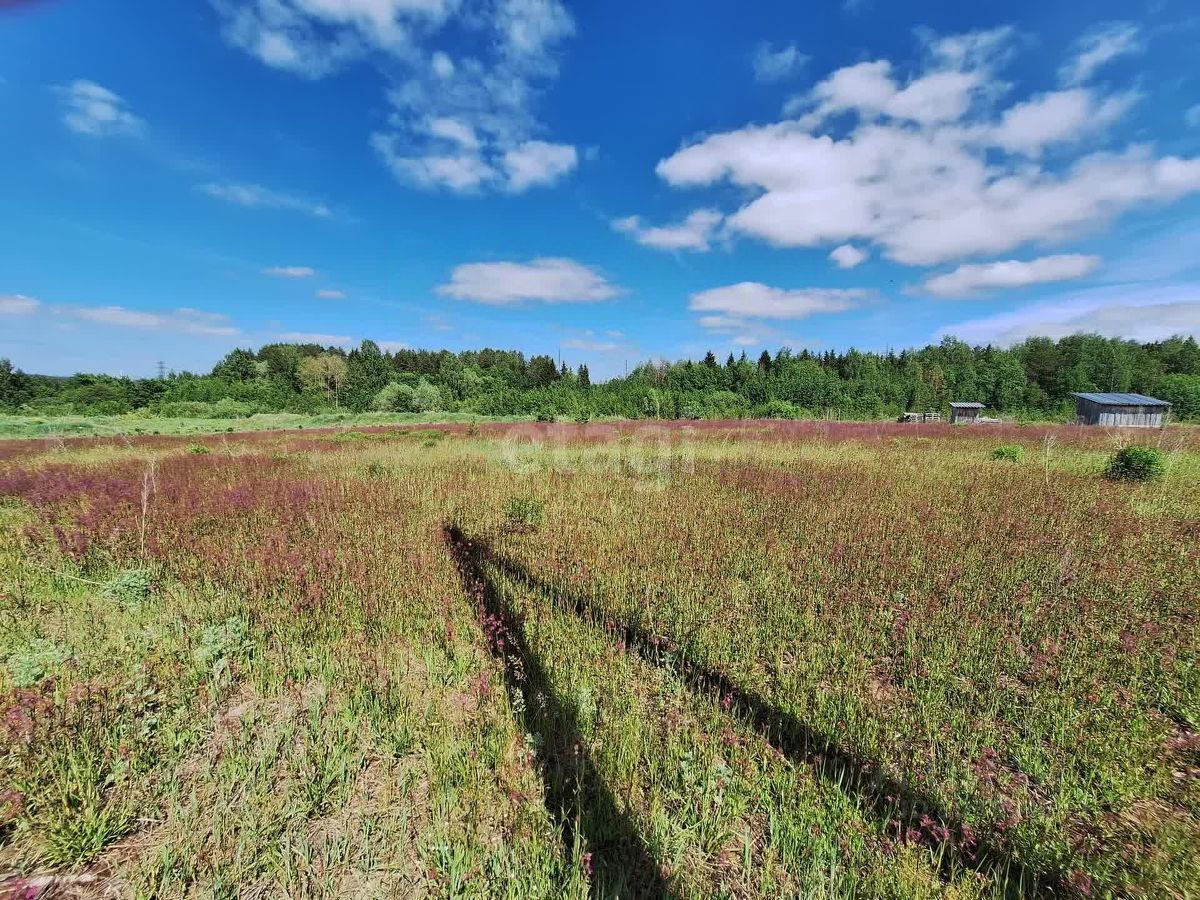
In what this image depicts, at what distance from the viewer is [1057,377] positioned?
243ft

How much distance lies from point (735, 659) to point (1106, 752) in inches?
82.8

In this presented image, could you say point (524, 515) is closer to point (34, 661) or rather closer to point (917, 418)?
point (34, 661)

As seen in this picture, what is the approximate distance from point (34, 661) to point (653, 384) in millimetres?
69129

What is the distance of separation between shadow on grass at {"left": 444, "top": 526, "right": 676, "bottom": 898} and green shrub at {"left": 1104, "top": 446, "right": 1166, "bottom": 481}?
43.8 feet

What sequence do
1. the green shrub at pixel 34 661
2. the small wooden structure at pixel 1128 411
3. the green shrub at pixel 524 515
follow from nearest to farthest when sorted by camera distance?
Answer: the green shrub at pixel 34 661 < the green shrub at pixel 524 515 < the small wooden structure at pixel 1128 411

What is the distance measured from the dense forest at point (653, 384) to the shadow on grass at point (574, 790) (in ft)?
125

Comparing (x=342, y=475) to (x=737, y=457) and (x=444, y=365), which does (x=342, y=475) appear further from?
(x=444, y=365)

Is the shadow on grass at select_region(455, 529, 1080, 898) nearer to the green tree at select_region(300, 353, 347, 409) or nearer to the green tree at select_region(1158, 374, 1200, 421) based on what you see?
the green tree at select_region(1158, 374, 1200, 421)

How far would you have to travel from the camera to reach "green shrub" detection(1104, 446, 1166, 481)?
895cm

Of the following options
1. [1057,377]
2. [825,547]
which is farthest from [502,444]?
[1057,377]

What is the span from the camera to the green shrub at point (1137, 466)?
8953 millimetres

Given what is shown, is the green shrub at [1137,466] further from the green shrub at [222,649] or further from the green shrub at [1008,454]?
the green shrub at [222,649]

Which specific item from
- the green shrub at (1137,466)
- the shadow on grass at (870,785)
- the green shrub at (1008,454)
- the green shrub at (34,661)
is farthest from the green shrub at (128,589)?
the green shrub at (1008,454)

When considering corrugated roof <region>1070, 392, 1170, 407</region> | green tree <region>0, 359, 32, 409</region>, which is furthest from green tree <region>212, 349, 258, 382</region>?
corrugated roof <region>1070, 392, 1170, 407</region>
